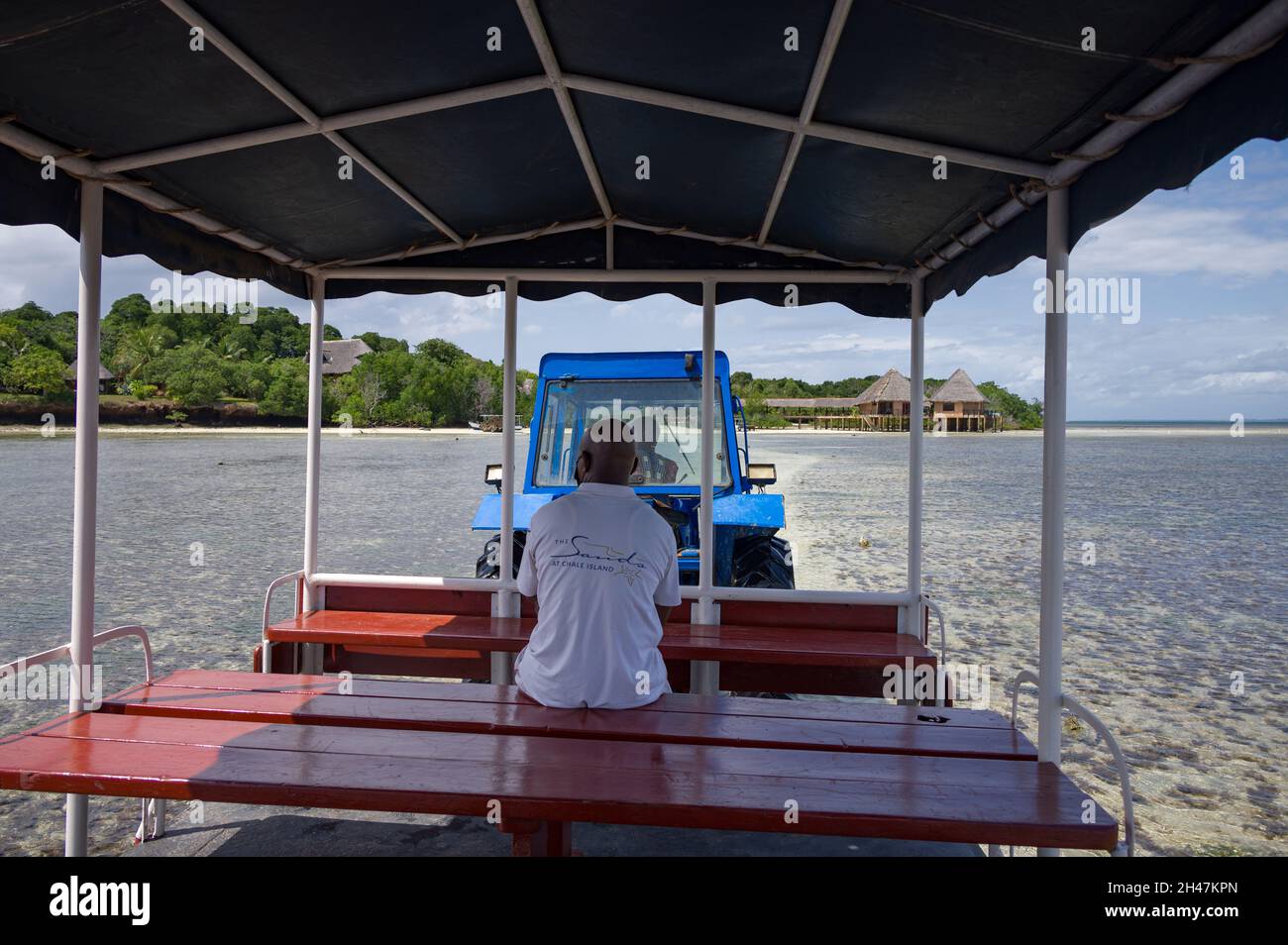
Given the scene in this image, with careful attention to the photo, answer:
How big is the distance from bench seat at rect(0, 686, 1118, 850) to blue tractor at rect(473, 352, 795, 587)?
8.85 feet

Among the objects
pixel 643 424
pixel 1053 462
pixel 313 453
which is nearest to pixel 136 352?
pixel 313 453

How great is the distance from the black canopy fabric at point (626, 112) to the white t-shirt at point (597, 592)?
56.0 inches

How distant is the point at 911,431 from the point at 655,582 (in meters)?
2.53

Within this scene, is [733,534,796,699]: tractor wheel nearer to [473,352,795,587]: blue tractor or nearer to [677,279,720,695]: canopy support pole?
[473,352,795,587]: blue tractor

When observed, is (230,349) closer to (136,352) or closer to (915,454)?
(136,352)

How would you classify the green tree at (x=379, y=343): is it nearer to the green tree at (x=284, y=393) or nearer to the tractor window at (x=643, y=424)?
the green tree at (x=284, y=393)

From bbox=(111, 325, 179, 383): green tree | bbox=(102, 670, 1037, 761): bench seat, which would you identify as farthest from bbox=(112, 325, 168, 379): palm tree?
bbox=(102, 670, 1037, 761): bench seat

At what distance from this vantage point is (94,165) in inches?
122

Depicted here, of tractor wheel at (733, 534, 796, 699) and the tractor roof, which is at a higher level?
the tractor roof

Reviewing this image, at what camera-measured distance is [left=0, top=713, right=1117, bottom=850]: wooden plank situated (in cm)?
237

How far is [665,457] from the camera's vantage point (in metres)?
6.01

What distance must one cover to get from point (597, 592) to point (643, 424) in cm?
326
